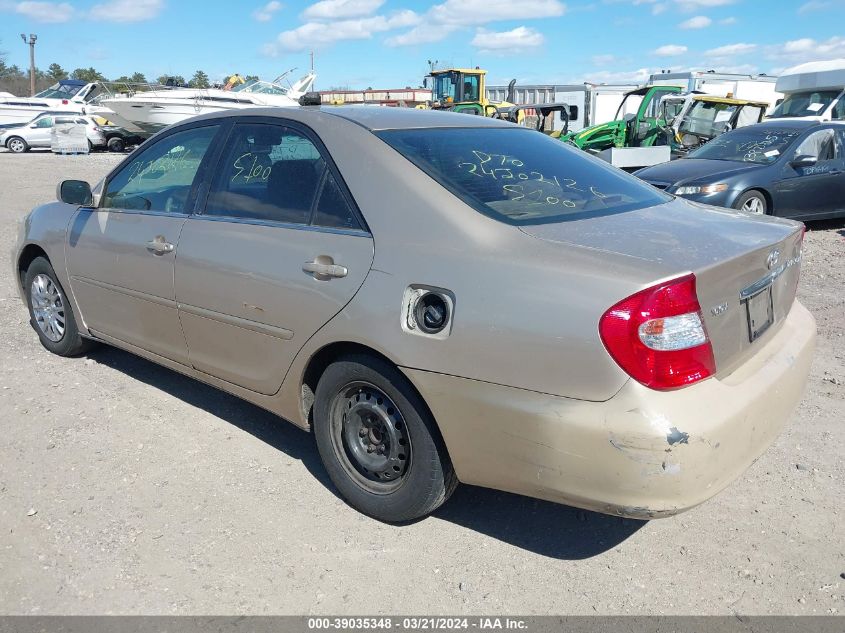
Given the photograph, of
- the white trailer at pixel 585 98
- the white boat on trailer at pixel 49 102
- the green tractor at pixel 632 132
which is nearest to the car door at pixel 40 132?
the white boat on trailer at pixel 49 102

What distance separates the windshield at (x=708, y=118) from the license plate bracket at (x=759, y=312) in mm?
15561

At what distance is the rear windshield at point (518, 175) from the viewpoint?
118 inches

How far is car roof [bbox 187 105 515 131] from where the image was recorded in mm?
3412

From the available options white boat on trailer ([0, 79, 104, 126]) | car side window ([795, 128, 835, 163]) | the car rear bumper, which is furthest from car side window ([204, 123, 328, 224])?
white boat on trailer ([0, 79, 104, 126])

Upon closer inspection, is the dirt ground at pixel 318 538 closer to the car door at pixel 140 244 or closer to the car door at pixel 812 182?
the car door at pixel 140 244

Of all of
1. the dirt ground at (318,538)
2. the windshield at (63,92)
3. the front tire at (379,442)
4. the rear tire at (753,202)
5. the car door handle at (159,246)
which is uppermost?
the windshield at (63,92)

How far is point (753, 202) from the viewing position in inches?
364

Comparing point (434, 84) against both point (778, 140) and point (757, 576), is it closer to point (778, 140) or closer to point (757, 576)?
point (778, 140)

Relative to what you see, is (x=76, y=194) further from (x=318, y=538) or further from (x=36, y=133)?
(x=36, y=133)

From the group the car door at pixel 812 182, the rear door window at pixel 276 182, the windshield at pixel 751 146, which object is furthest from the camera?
the windshield at pixel 751 146

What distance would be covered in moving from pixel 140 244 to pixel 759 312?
3.04 metres

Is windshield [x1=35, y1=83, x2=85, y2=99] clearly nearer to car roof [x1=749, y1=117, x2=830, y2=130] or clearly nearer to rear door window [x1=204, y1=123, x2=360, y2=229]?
car roof [x1=749, y1=117, x2=830, y2=130]

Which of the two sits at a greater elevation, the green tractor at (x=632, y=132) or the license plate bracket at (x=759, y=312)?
the green tractor at (x=632, y=132)

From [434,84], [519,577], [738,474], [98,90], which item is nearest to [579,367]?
[738,474]
